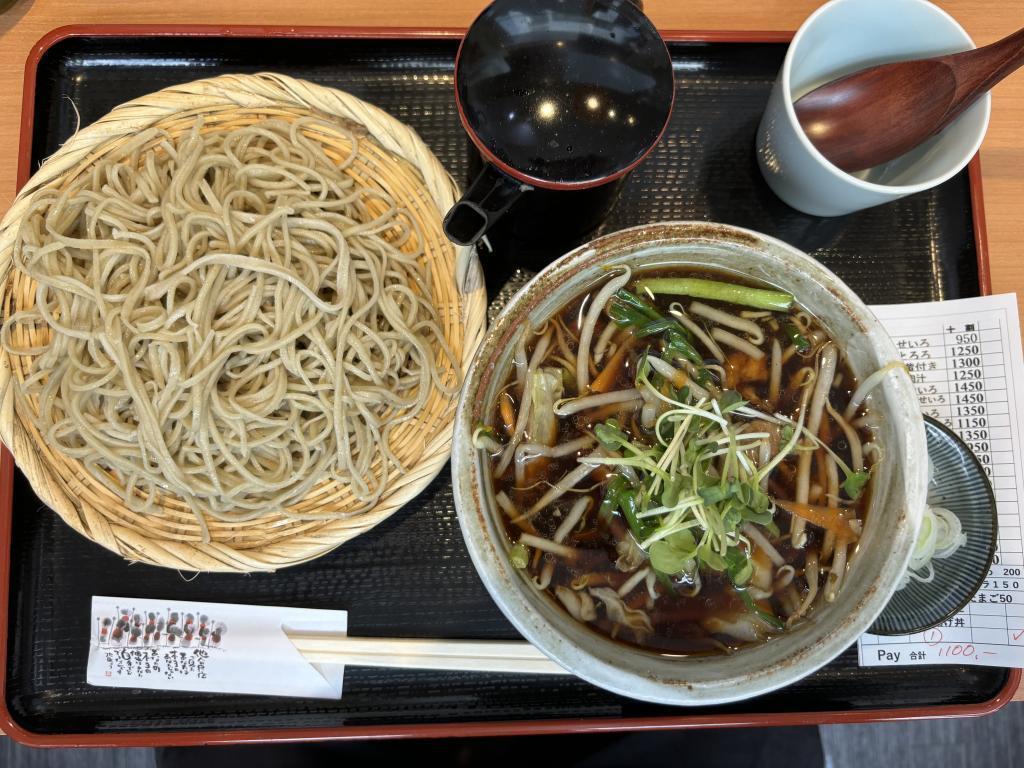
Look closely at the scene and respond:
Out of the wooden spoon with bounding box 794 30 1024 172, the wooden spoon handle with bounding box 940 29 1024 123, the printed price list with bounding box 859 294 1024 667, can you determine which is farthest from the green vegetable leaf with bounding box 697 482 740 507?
the wooden spoon handle with bounding box 940 29 1024 123

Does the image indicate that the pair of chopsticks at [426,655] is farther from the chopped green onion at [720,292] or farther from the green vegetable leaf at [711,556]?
the chopped green onion at [720,292]

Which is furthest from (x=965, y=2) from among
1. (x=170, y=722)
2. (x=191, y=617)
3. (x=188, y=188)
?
(x=170, y=722)

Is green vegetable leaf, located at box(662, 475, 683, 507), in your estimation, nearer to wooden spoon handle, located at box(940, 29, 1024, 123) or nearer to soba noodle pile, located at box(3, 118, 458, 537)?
soba noodle pile, located at box(3, 118, 458, 537)

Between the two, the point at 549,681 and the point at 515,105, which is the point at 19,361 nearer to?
the point at 515,105

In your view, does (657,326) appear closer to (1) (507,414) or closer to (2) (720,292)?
(2) (720,292)

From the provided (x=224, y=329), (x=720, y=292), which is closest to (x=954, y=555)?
(x=720, y=292)

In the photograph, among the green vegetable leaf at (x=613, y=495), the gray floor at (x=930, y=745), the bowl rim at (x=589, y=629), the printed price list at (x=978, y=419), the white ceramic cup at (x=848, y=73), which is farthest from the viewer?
the gray floor at (x=930, y=745)

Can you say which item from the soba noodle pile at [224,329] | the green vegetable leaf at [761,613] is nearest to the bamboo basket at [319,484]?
the soba noodle pile at [224,329]
